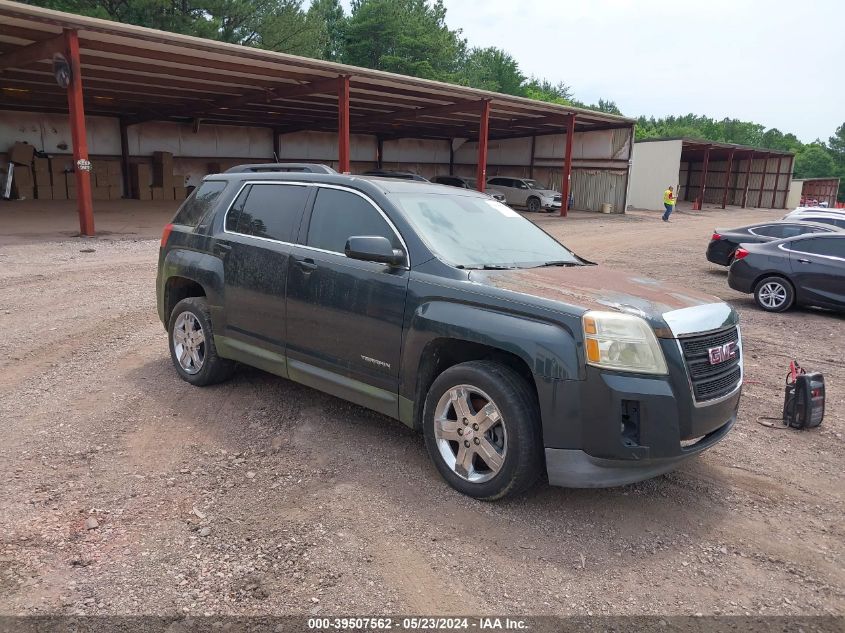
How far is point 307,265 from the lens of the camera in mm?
4648

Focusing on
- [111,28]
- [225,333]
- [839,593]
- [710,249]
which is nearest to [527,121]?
[710,249]

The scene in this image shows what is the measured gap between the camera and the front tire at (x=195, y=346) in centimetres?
550

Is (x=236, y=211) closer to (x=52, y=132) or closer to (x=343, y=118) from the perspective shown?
(x=343, y=118)

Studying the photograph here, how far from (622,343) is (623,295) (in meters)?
0.52

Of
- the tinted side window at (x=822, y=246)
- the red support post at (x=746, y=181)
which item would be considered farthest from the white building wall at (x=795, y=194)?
the tinted side window at (x=822, y=246)

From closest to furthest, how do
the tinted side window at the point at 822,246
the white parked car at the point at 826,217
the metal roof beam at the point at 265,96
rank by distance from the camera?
the tinted side window at the point at 822,246, the white parked car at the point at 826,217, the metal roof beam at the point at 265,96

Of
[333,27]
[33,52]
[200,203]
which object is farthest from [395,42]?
[200,203]

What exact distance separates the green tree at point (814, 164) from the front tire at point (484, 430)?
107 m

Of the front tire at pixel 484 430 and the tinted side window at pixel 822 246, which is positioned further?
the tinted side window at pixel 822 246

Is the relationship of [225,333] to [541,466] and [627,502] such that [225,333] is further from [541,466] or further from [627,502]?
[627,502]

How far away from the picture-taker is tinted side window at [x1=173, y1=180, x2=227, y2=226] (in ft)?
18.7

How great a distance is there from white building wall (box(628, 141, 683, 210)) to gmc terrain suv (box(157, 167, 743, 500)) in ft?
113

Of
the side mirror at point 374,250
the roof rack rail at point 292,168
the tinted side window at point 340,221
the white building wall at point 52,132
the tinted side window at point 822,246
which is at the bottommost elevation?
the tinted side window at point 822,246

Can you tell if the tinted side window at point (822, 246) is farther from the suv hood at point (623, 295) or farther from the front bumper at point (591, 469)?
the front bumper at point (591, 469)
